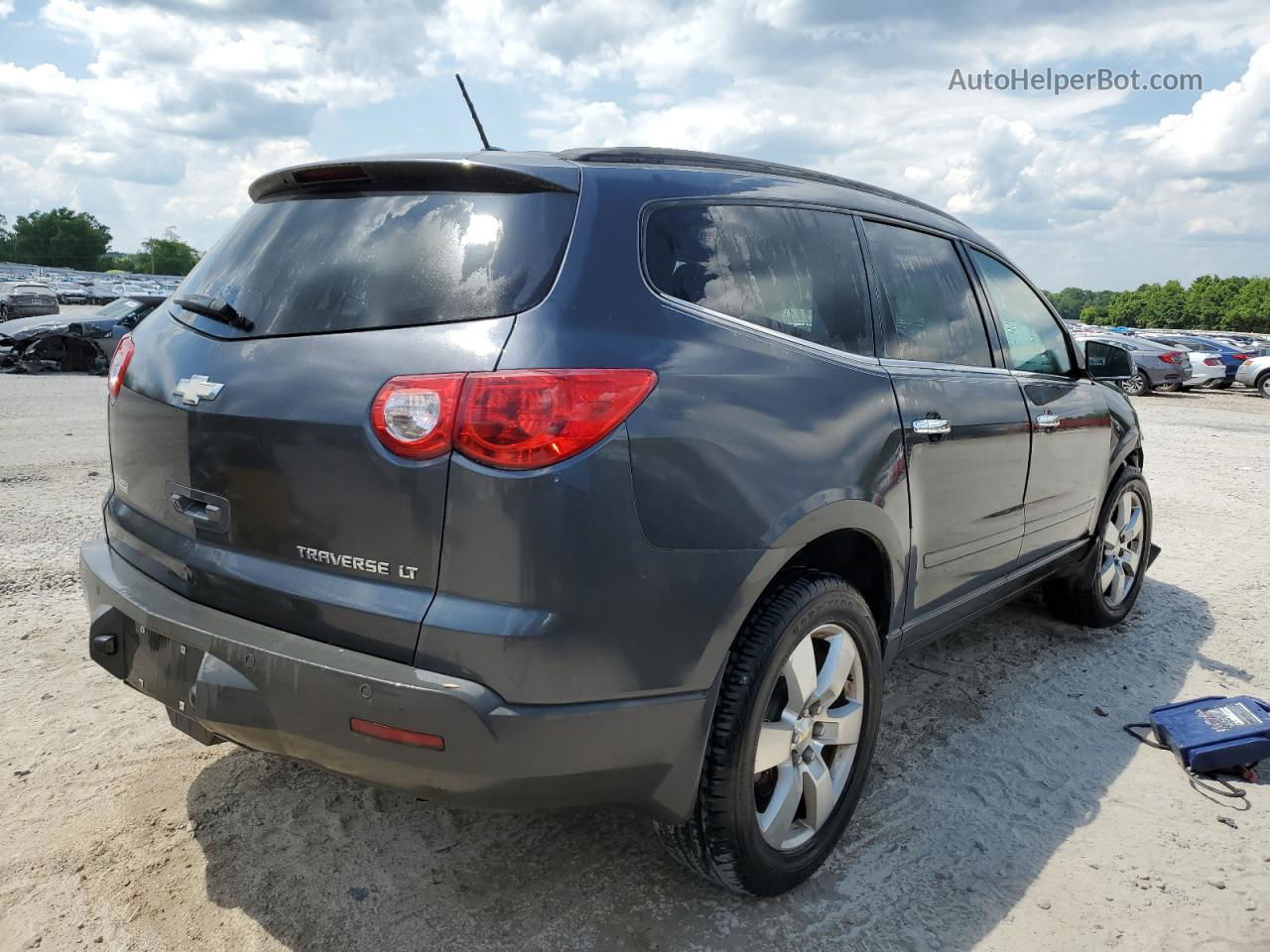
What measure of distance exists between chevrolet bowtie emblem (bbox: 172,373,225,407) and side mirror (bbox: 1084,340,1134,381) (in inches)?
153

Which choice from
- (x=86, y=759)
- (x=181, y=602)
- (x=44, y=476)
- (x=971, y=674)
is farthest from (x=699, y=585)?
(x=44, y=476)

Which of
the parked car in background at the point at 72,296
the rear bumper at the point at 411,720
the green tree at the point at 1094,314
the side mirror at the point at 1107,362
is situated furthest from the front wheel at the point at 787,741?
the green tree at the point at 1094,314

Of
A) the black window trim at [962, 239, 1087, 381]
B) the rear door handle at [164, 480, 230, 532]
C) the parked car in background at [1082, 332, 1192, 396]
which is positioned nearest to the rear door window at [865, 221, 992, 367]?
the black window trim at [962, 239, 1087, 381]

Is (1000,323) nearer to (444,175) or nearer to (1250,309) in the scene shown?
(444,175)

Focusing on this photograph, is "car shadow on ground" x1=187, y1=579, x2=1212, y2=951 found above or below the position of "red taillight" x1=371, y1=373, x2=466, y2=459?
below

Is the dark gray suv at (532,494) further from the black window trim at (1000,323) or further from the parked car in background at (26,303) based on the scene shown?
the parked car in background at (26,303)

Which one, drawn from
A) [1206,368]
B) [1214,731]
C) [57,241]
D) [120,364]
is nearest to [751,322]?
[120,364]

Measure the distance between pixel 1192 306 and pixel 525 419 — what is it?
121 m

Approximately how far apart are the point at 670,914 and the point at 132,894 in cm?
138

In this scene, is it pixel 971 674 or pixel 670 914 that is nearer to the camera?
pixel 670 914

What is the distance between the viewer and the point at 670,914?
2523 mm

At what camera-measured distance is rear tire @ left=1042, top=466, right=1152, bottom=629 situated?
4.75 meters

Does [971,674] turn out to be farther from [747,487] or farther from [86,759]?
[86,759]

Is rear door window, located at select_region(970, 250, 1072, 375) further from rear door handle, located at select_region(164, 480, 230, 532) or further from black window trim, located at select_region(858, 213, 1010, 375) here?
rear door handle, located at select_region(164, 480, 230, 532)
